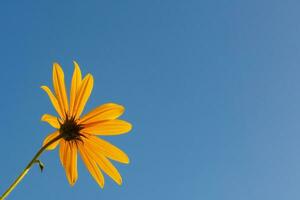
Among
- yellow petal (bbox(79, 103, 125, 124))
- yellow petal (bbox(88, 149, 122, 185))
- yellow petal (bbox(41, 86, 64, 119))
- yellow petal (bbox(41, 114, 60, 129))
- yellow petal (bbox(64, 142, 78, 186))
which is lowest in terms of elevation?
yellow petal (bbox(64, 142, 78, 186))

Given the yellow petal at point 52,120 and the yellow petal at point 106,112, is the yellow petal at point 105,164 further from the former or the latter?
the yellow petal at point 52,120

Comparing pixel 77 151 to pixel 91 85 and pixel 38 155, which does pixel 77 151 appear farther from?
pixel 38 155

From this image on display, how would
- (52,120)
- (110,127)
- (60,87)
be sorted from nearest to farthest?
(60,87), (110,127), (52,120)

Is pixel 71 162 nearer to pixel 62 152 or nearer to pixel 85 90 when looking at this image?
pixel 62 152

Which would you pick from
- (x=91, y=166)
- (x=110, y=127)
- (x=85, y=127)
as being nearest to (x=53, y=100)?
(x=85, y=127)

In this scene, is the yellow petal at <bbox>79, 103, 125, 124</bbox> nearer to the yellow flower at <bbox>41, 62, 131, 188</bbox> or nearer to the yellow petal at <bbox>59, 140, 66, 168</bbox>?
the yellow flower at <bbox>41, 62, 131, 188</bbox>

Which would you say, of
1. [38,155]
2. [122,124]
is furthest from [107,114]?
[38,155]

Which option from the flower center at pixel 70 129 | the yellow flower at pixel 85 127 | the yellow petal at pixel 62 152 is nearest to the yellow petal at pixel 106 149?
the yellow flower at pixel 85 127

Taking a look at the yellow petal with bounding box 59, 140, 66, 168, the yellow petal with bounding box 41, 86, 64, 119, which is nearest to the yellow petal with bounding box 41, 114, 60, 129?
the yellow petal with bounding box 41, 86, 64, 119
